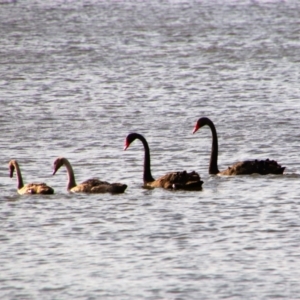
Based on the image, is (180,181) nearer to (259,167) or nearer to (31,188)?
(259,167)

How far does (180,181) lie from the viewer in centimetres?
1345

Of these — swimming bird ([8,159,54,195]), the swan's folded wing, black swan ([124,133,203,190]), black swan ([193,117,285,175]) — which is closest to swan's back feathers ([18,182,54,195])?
swimming bird ([8,159,54,195])

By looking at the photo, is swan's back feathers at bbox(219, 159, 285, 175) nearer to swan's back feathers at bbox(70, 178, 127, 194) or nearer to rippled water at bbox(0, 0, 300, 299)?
rippled water at bbox(0, 0, 300, 299)

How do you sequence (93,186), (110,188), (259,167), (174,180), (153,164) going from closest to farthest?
(110,188)
(93,186)
(174,180)
(259,167)
(153,164)

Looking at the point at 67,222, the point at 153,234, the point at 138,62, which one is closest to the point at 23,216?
the point at 67,222

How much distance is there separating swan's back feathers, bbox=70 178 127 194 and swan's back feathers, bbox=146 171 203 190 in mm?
530

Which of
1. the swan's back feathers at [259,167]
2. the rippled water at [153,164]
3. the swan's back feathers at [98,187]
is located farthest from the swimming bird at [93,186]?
the swan's back feathers at [259,167]

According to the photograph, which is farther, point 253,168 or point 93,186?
point 253,168

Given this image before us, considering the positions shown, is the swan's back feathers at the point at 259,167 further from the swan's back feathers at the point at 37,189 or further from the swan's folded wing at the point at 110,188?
the swan's back feathers at the point at 37,189

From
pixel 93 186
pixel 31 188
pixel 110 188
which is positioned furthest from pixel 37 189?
pixel 110 188

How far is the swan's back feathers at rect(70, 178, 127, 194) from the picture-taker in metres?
13.2

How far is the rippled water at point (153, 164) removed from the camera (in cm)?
1027

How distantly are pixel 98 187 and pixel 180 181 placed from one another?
848mm

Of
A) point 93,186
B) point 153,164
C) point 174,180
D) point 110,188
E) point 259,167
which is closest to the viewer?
point 110,188
